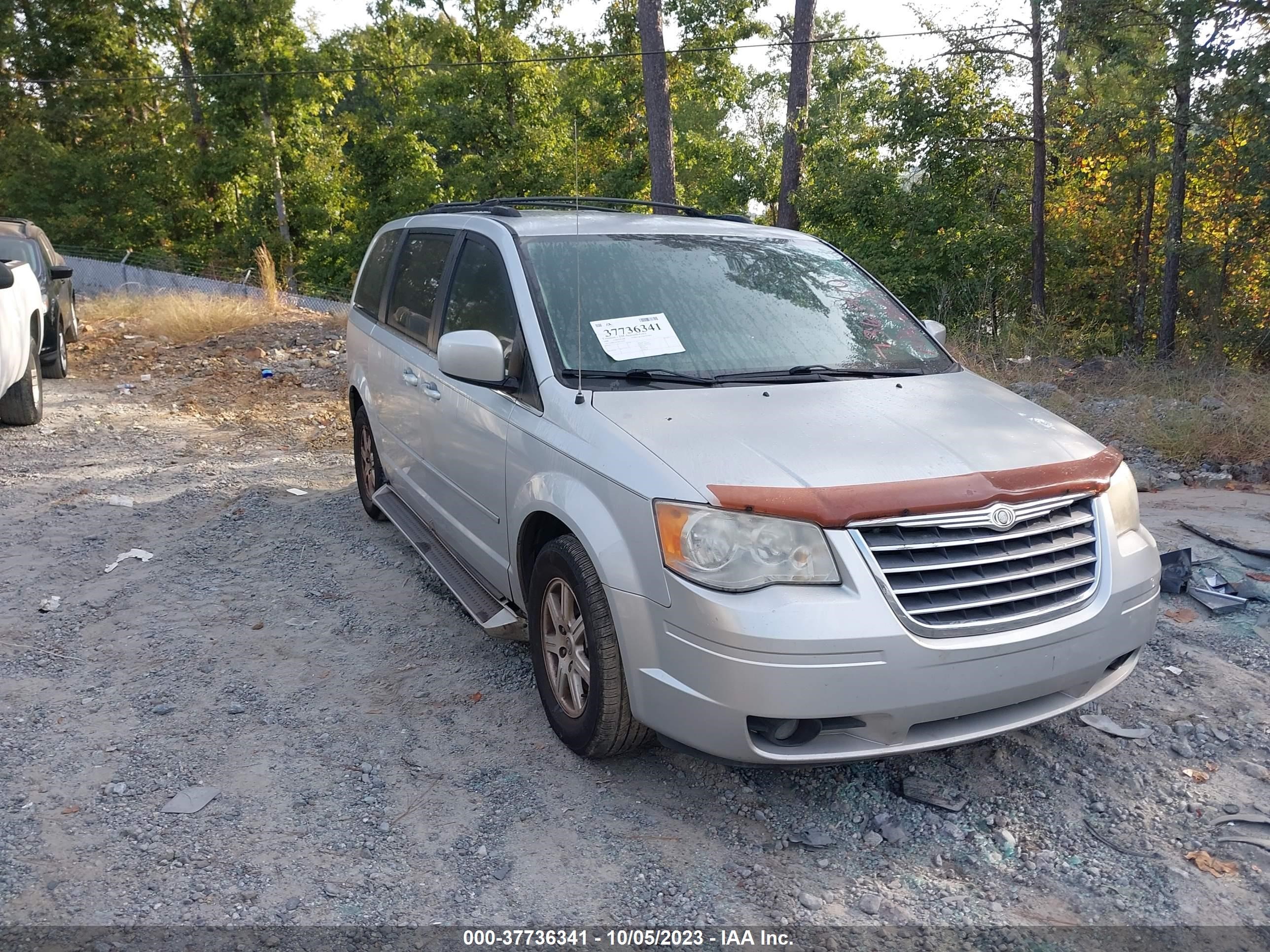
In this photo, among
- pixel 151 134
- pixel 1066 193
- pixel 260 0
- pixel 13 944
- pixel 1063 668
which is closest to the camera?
pixel 13 944

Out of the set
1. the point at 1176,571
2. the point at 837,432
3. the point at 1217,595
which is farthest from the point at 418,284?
the point at 1217,595

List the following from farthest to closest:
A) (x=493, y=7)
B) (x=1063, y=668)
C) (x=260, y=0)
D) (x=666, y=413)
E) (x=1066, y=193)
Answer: (x=493, y=7)
(x=260, y=0)
(x=1066, y=193)
(x=666, y=413)
(x=1063, y=668)

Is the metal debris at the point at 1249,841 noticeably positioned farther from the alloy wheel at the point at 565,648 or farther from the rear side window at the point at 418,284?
the rear side window at the point at 418,284

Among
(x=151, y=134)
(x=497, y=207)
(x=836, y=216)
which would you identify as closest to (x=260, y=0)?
(x=151, y=134)

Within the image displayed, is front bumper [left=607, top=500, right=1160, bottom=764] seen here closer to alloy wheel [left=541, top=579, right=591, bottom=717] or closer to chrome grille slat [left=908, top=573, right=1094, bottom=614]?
chrome grille slat [left=908, top=573, right=1094, bottom=614]

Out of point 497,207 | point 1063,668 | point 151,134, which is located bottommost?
point 1063,668

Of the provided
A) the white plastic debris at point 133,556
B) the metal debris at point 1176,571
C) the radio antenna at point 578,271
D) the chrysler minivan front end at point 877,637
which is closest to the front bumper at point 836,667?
the chrysler minivan front end at point 877,637

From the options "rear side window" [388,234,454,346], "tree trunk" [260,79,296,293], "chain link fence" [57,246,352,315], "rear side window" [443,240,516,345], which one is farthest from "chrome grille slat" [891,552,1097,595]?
"tree trunk" [260,79,296,293]

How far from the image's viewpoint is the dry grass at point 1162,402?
748 cm

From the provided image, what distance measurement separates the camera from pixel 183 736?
3635 millimetres

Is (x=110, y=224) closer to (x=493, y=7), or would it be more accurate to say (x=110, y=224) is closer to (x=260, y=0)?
(x=260, y=0)

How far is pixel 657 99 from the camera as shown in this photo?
17.9 m

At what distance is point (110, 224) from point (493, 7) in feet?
51.7

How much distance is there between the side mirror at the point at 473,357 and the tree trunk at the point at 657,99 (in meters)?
14.5
